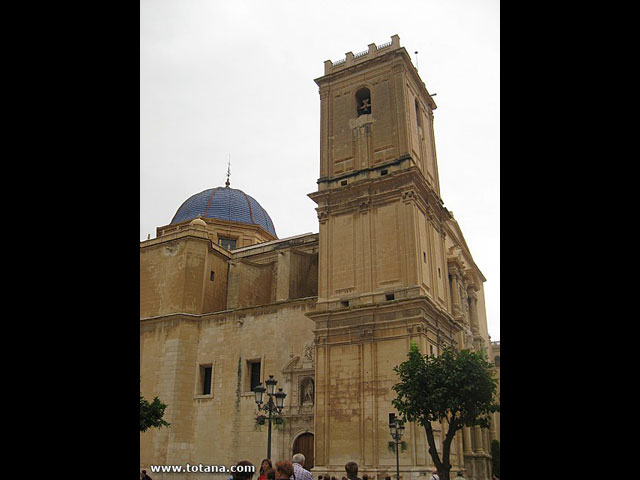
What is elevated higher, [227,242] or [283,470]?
[227,242]

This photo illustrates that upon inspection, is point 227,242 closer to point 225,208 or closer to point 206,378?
point 225,208

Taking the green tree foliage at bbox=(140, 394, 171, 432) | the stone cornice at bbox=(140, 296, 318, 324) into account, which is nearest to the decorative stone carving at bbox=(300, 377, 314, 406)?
the stone cornice at bbox=(140, 296, 318, 324)

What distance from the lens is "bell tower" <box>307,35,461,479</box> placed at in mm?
19797

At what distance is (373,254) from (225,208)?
64.1ft

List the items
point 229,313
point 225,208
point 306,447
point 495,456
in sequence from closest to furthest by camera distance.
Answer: point 306,447
point 229,313
point 495,456
point 225,208

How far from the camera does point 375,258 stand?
72.5 feet

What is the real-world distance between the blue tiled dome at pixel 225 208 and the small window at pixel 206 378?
15.3m

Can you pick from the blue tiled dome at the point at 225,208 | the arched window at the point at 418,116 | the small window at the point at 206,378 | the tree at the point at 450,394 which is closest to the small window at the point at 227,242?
the blue tiled dome at the point at 225,208

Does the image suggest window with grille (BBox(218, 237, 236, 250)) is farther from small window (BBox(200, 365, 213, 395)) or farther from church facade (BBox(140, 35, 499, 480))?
small window (BBox(200, 365, 213, 395))

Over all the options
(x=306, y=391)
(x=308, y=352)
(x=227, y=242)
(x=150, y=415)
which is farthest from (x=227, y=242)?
(x=150, y=415)

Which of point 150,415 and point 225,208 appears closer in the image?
point 150,415
